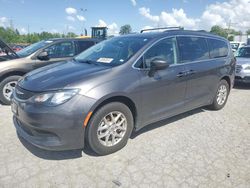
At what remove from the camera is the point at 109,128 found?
3189 millimetres

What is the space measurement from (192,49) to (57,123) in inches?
115

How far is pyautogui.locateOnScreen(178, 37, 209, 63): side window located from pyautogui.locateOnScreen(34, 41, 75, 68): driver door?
11.0 feet

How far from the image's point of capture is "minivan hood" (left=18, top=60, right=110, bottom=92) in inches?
114

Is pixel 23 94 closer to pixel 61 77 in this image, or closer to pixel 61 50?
pixel 61 77

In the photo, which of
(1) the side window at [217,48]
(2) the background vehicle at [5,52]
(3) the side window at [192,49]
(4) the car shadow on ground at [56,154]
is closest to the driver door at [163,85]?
(3) the side window at [192,49]

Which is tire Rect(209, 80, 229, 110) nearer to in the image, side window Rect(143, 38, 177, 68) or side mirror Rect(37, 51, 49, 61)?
side window Rect(143, 38, 177, 68)

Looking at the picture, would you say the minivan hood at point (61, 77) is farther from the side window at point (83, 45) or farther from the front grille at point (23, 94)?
the side window at point (83, 45)

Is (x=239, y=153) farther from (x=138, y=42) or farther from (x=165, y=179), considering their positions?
(x=138, y=42)

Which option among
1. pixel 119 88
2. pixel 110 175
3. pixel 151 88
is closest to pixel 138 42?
pixel 151 88

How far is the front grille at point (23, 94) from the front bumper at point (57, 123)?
0.10 meters

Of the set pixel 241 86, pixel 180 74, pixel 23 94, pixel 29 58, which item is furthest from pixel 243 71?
pixel 23 94

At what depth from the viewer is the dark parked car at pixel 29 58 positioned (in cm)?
540

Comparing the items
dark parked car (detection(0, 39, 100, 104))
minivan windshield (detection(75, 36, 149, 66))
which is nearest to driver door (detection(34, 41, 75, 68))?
dark parked car (detection(0, 39, 100, 104))

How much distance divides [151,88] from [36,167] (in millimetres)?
1966
